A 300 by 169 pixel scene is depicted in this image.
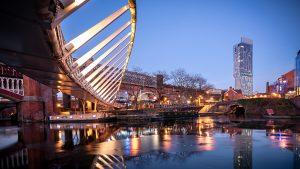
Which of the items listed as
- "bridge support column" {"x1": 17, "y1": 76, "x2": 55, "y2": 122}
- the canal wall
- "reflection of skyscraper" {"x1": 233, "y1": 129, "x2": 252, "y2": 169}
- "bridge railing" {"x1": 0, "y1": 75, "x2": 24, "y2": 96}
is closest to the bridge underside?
"reflection of skyscraper" {"x1": 233, "y1": 129, "x2": 252, "y2": 169}

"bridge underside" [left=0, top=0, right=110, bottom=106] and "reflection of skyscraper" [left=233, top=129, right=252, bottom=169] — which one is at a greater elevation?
"bridge underside" [left=0, top=0, right=110, bottom=106]

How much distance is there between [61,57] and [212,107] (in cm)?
6355

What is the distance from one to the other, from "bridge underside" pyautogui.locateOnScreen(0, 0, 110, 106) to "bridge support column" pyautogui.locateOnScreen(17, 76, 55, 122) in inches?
1350

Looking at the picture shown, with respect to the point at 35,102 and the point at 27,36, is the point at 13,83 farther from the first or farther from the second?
the point at 27,36

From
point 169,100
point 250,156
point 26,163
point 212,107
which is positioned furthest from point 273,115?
point 169,100

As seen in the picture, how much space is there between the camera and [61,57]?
1302 centimetres

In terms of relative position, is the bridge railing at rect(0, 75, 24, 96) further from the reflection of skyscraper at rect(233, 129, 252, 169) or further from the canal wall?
the canal wall

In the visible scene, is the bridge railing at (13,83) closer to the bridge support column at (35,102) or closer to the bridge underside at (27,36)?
the bridge support column at (35,102)

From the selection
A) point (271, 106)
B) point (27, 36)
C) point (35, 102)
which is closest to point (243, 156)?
point (27, 36)

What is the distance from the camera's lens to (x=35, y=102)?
47688mm

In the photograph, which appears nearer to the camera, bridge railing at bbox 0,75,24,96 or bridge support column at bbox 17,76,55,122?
bridge support column at bbox 17,76,55,122

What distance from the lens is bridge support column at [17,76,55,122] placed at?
156 ft

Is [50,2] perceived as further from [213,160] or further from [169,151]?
[169,151]

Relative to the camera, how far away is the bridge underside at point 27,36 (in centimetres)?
698
